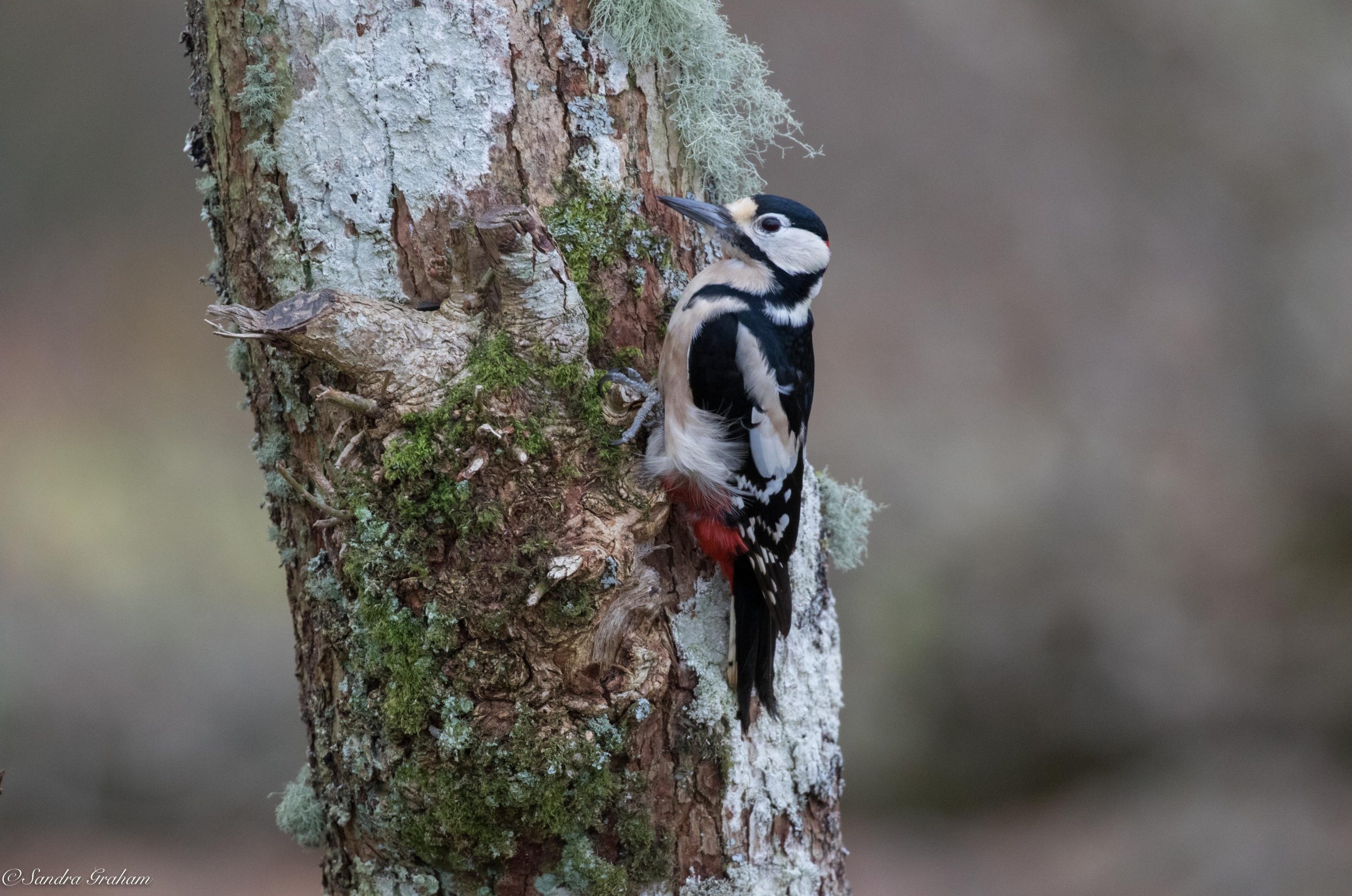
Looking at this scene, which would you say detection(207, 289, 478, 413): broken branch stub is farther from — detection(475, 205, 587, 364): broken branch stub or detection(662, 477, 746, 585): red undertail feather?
detection(662, 477, 746, 585): red undertail feather

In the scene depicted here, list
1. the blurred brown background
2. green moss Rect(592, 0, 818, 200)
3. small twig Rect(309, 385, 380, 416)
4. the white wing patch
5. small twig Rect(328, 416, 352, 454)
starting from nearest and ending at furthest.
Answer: small twig Rect(309, 385, 380, 416) < small twig Rect(328, 416, 352, 454) < green moss Rect(592, 0, 818, 200) < the white wing patch < the blurred brown background

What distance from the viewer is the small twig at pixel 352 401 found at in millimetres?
1681

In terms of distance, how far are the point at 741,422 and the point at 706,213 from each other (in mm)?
468

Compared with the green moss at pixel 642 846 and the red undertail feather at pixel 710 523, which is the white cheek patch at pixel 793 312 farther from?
the green moss at pixel 642 846

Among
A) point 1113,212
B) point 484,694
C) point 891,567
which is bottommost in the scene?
point 484,694

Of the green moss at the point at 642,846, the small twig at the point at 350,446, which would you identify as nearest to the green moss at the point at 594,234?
the small twig at the point at 350,446

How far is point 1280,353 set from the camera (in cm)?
509

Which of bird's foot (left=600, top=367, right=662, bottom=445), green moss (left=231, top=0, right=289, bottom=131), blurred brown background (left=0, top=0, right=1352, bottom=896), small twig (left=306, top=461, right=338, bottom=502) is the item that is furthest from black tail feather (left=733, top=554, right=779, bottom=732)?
blurred brown background (left=0, top=0, right=1352, bottom=896)

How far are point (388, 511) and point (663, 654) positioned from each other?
0.60 meters

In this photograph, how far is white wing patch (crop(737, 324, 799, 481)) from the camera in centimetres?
209

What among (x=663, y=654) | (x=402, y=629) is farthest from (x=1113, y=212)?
(x=402, y=629)

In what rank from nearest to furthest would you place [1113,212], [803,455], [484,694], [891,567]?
1. [484,694]
2. [803,455]
3. [891,567]
4. [1113,212]

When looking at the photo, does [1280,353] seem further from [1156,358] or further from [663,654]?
[663,654]

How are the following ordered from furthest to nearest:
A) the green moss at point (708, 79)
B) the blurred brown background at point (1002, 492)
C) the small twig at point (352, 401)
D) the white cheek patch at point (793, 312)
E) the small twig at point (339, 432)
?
the blurred brown background at point (1002, 492) → the white cheek patch at point (793, 312) → the green moss at point (708, 79) → the small twig at point (339, 432) → the small twig at point (352, 401)
